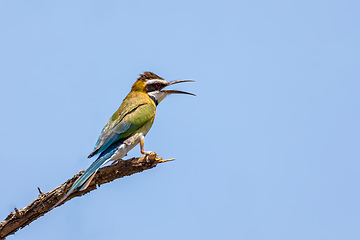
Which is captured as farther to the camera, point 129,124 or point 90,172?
point 129,124

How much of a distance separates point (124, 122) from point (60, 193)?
137cm

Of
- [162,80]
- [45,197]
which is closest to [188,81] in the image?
[162,80]

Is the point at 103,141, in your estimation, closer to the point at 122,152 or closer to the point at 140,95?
the point at 122,152

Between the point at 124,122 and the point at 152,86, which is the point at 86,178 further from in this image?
the point at 152,86

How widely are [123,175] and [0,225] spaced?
145 cm

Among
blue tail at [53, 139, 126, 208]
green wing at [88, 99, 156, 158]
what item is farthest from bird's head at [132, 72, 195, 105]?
blue tail at [53, 139, 126, 208]

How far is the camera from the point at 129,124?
650cm

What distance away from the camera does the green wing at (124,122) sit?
20.3ft

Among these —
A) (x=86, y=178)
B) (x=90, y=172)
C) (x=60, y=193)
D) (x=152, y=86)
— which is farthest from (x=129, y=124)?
(x=60, y=193)

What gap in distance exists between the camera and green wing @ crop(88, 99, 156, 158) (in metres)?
6.18

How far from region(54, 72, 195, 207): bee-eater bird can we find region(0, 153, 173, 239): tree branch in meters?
0.10

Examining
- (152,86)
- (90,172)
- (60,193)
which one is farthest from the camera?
(152,86)

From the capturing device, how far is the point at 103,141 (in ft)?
20.2

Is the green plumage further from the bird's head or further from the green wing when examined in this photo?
the bird's head
